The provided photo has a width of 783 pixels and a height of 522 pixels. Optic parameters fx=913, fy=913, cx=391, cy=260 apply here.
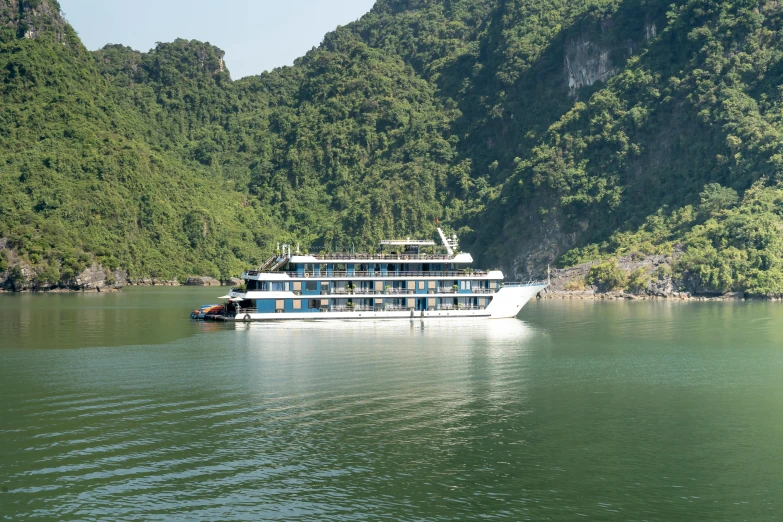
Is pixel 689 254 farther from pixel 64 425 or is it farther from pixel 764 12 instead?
pixel 64 425

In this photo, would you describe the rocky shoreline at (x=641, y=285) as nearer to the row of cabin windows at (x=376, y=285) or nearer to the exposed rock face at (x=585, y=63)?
the row of cabin windows at (x=376, y=285)

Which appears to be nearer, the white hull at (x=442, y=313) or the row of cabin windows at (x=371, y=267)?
the white hull at (x=442, y=313)

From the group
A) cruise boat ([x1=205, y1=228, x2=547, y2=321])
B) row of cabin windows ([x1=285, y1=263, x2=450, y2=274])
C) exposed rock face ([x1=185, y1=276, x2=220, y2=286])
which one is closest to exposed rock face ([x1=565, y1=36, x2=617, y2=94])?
exposed rock face ([x1=185, y1=276, x2=220, y2=286])

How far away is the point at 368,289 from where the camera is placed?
72.8 metres

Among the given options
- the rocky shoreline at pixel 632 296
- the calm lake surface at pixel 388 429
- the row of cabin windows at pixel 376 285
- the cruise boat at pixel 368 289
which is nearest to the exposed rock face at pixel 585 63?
the rocky shoreline at pixel 632 296

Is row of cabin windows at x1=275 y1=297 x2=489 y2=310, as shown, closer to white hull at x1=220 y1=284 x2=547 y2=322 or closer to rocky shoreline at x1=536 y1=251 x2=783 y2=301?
white hull at x1=220 y1=284 x2=547 y2=322

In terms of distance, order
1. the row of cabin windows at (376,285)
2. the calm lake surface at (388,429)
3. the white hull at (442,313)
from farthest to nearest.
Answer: the row of cabin windows at (376,285), the white hull at (442,313), the calm lake surface at (388,429)

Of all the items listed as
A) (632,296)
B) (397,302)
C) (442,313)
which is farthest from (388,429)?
(632,296)

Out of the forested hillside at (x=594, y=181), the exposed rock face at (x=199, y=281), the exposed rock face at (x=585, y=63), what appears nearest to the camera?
the forested hillside at (x=594, y=181)

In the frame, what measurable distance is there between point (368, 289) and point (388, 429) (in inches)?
1568

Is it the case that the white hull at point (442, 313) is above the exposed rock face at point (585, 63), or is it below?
below

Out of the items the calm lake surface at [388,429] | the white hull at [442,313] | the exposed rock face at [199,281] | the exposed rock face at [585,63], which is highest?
the exposed rock face at [585,63]

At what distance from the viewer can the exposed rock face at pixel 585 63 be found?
18012 centimetres

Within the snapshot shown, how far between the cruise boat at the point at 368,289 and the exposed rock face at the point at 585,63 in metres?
117
